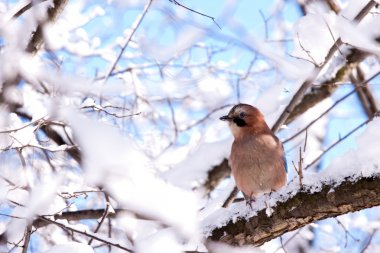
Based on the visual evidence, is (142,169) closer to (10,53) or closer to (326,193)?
(326,193)

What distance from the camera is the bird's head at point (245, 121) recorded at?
15.9 ft

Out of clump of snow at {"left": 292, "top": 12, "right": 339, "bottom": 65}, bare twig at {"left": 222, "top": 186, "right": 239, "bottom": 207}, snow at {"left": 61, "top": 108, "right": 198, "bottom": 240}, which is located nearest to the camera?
snow at {"left": 61, "top": 108, "right": 198, "bottom": 240}

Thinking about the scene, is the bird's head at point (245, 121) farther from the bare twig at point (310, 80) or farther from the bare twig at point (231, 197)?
the bare twig at point (231, 197)

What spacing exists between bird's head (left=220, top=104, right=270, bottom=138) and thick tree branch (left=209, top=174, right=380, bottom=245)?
155 cm

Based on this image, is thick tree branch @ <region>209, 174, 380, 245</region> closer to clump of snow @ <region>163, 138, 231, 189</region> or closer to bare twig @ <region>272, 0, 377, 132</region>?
bare twig @ <region>272, 0, 377, 132</region>

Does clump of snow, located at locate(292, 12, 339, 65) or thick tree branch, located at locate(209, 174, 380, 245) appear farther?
clump of snow, located at locate(292, 12, 339, 65)

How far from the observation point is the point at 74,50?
608 cm

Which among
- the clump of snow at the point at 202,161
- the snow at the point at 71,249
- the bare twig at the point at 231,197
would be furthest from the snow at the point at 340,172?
the clump of snow at the point at 202,161

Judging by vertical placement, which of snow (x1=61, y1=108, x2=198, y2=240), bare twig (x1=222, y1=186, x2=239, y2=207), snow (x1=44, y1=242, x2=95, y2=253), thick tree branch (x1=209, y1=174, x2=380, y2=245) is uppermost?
bare twig (x1=222, y1=186, x2=239, y2=207)

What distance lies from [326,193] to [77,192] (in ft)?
4.21

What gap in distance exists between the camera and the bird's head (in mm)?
4852

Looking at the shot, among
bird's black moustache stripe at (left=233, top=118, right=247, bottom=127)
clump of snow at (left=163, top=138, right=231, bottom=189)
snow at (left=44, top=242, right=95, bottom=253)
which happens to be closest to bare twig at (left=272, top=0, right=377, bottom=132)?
Result: bird's black moustache stripe at (left=233, top=118, right=247, bottom=127)

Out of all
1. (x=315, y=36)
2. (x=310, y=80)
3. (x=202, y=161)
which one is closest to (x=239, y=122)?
(x=310, y=80)

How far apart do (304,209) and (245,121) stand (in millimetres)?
1980
